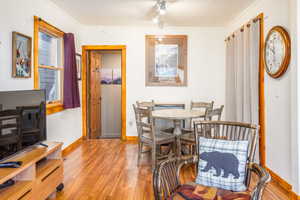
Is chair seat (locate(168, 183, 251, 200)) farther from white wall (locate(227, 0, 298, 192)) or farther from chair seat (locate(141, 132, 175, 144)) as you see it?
chair seat (locate(141, 132, 175, 144))

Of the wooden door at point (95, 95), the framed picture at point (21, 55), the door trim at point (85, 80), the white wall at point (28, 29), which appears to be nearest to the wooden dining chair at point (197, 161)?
the white wall at point (28, 29)

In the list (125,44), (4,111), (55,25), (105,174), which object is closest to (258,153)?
(105,174)

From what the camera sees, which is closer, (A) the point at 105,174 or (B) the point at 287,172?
(B) the point at 287,172

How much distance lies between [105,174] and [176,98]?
97.1 inches

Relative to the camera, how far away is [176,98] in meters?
4.84

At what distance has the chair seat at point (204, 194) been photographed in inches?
54.5

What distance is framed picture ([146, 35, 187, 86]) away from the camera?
479 cm

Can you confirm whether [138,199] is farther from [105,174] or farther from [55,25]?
[55,25]

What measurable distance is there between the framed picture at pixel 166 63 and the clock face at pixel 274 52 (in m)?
2.13

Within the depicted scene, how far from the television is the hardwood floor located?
A: 0.73 m

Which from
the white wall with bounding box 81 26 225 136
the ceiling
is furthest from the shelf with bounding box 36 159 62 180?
the white wall with bounding box 81 26 225 136

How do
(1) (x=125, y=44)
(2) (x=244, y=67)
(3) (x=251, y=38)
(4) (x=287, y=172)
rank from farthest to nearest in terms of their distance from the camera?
1. (1) (x=125, y=44)
2. (2) (x=244, y=67)
3. (3) (x=251, y=38)
4. (4) (x=287, y=172)

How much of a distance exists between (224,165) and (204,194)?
27cm

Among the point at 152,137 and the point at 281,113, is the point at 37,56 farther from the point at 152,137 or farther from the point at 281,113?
the point at 281,113
